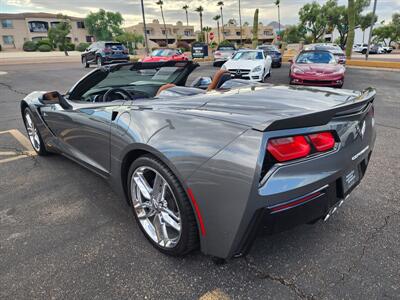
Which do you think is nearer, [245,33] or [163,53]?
[163,53]

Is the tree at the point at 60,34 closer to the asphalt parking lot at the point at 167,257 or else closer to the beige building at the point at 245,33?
the asphalt parking lot at the point at 167,257

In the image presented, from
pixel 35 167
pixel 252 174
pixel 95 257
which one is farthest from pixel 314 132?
pixel 35 167

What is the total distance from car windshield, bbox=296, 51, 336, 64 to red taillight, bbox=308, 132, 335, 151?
9.40 metres

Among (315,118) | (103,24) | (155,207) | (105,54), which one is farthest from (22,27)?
(315,118)

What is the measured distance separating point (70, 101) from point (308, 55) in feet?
31.4

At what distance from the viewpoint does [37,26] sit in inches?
2579

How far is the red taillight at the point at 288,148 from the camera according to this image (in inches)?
62.1

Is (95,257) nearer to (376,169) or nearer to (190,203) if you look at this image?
(190,203)

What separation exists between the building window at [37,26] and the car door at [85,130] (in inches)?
2950

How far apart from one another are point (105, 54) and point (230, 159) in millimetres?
21960

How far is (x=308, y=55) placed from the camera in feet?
35.1

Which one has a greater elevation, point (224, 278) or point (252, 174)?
point (252, 174)

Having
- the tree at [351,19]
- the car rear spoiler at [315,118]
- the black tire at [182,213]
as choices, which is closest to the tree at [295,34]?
the tree at [351,19]

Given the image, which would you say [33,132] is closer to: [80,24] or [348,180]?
[348,180]
